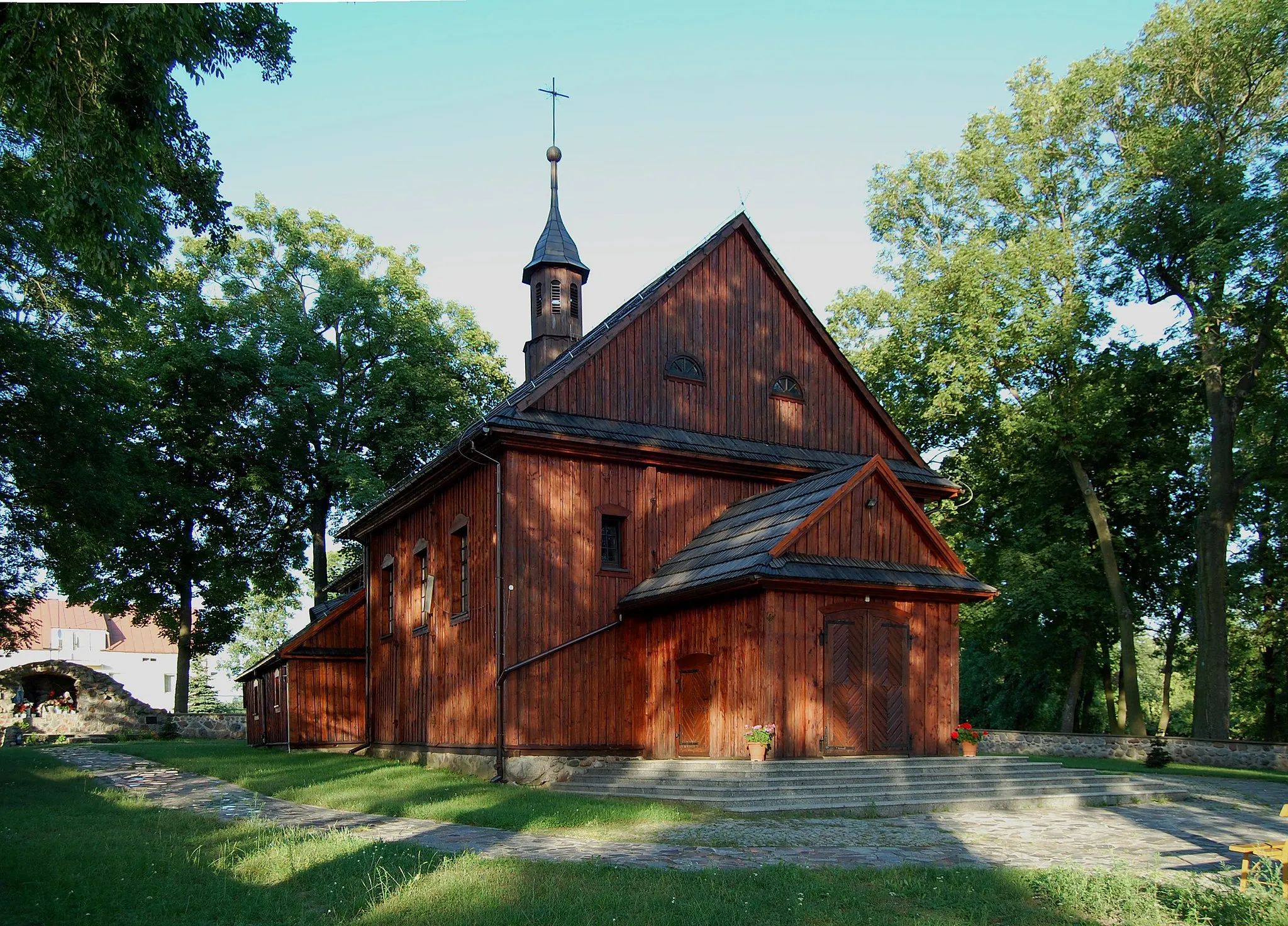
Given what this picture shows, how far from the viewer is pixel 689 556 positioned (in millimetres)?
17844

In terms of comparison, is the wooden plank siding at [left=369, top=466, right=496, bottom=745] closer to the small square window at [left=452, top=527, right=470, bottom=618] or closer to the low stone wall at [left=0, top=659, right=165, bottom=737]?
the small square window at [left=452, top=527, right=470, bottom=618]

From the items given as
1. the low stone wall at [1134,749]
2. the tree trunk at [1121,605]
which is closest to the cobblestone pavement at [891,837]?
the low stone wall at [1134,749]

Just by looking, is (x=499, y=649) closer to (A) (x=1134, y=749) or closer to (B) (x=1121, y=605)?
(A) (x=1134, y=749)

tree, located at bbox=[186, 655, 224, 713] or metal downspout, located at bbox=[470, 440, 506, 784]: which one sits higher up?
metal downspout, located at bbox=[470, 440, 506, 784]

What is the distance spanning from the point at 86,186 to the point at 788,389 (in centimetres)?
1413

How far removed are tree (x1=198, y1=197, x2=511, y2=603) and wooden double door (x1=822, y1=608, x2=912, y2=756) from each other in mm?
19502

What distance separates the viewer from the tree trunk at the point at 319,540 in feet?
118

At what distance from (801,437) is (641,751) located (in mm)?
6824

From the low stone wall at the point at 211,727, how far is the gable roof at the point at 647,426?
1710 cm

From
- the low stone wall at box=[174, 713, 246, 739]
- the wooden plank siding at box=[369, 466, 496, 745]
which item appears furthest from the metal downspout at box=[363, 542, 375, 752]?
the low stone wall at box=[174, 713, 246, 739]

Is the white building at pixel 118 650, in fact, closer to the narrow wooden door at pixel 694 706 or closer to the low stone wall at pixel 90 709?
the low stone wall at pixel 90 709

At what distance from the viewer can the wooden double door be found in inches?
624

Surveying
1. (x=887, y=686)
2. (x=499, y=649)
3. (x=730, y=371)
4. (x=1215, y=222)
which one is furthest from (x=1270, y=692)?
(x=499, y=649)

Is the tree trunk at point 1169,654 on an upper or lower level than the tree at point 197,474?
lower
